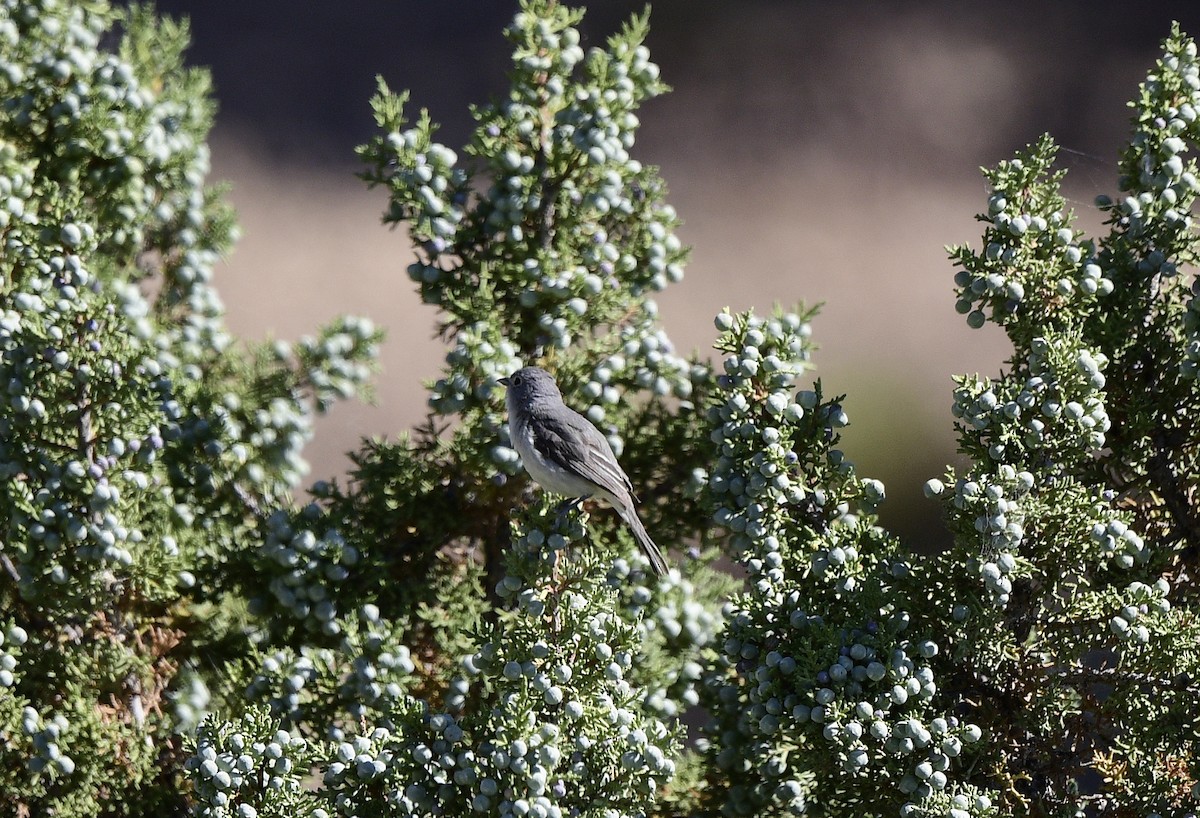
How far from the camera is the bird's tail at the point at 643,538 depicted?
5.67 ft

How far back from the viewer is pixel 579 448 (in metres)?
1.72

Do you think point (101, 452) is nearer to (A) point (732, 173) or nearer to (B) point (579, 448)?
(B) point (579, 448)

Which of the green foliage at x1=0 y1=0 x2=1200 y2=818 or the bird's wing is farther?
the bird's wing

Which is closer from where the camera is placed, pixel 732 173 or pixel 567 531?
pixel 567 531

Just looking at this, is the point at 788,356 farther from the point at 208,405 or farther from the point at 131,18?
the point at 131,18

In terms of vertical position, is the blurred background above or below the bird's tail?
above

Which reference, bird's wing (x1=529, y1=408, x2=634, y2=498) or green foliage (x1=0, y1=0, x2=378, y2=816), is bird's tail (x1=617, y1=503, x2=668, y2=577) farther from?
green foliage (x1=0, y1=0, x2=378, y2=816)

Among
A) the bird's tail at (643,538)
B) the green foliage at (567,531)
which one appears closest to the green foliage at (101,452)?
the green foliage at (567,531)

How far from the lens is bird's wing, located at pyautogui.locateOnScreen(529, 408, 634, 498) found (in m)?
1.70

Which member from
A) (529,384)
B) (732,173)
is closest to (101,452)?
(529,384)

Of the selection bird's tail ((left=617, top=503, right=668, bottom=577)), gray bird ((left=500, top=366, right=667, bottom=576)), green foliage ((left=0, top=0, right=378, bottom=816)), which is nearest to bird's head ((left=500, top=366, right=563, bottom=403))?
gray bird ((left=500, top=366, right=667, bottom=576))

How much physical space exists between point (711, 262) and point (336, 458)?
1.90m

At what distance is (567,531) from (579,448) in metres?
0.17

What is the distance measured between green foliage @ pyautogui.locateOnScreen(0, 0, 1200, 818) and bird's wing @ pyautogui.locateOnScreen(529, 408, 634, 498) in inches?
3.1
